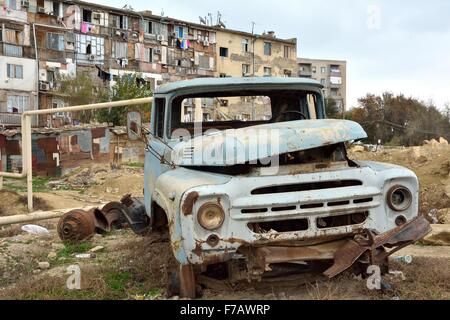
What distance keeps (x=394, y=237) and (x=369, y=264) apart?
31 cm

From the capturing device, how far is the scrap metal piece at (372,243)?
418cm

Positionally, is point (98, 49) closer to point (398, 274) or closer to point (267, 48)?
point (267, 48)

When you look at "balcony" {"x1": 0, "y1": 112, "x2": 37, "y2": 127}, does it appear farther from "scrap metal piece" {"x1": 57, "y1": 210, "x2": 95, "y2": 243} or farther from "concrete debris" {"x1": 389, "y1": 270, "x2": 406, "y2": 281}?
"concrete debris" {"x1": 389, "y1": 270, "x2": 406, "y2": 281}

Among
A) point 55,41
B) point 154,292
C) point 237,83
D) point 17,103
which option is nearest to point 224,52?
point 55,41

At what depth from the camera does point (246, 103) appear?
6.60m

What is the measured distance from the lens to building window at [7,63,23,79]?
40175mm

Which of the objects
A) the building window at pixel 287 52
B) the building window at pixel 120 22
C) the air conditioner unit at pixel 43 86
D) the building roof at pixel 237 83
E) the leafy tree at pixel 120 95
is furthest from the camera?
the building window at pixel 287 52

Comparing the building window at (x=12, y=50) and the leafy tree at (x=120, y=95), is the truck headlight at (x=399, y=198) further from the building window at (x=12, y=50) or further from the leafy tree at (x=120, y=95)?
the building window at (x=12, y=50)

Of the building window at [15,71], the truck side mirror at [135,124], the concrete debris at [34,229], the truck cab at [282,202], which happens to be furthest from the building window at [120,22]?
the truck cab at [282,202]

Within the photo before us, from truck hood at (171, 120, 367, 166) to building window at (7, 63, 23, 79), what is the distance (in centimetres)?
3916

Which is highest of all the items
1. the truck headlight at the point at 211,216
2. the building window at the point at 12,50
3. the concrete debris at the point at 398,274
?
the building window at the point at 12,50

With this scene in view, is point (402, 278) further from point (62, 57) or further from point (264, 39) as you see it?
point (264, 39)

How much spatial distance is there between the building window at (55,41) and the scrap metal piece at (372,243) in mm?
41867
